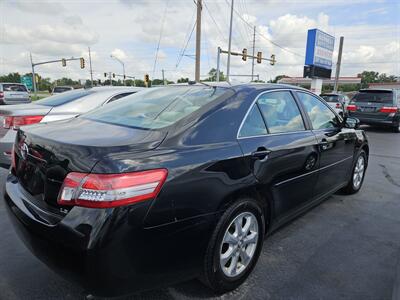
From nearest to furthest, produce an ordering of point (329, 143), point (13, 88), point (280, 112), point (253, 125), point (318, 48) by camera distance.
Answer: point (253, 125)
point (280, 112)
point (329, 143)
point (13, 88)
point (318, 48)

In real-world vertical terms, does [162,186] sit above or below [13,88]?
above

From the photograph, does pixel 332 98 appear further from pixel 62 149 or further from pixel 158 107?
pixel 62 149

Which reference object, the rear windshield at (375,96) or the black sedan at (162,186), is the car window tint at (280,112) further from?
the rear windshield at (375,96)

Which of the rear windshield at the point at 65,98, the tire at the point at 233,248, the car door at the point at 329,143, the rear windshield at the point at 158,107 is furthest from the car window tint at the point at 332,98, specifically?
the tire at the point at 233,248

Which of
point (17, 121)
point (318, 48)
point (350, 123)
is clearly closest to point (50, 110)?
point (17, 121)

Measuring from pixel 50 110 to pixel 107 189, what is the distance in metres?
3.54

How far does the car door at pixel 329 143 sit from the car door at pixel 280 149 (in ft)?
0.64

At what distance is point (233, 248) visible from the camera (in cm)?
238

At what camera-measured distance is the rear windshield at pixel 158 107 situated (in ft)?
7.94

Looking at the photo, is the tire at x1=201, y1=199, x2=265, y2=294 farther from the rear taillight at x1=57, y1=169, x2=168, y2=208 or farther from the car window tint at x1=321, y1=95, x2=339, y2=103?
the car window tint at x1=321, y1=95, x2=339, y2=103

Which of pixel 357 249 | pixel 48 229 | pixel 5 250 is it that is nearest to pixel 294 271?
pixel 357 249

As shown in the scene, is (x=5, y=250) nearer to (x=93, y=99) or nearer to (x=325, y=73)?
(x=93, y=99)

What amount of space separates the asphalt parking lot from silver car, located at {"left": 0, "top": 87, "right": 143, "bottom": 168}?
965 mm

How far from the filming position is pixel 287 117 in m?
→ 3.14
